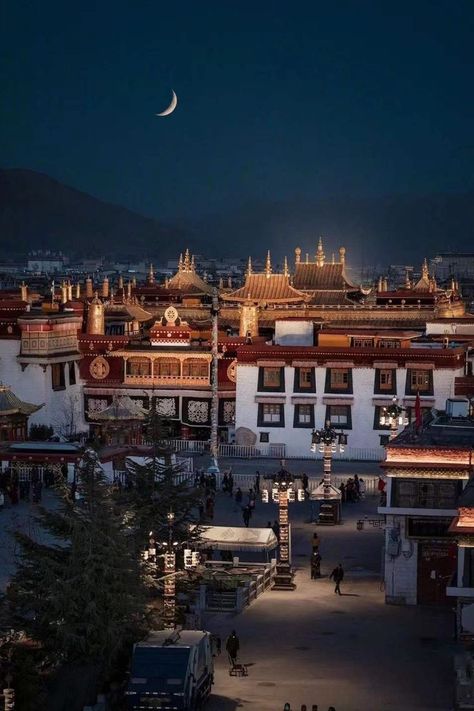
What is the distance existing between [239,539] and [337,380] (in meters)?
20.1

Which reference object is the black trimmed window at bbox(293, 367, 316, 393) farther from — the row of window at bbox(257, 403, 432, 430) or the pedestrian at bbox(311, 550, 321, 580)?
the pedestrian at bbox(311, 550, 321, 580)

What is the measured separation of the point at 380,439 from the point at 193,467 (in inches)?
279

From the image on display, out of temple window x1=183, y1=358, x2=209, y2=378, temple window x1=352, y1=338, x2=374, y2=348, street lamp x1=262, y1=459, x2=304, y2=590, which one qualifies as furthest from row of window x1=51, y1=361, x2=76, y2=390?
street lamp x1=262, y1=459, x2=304, y2=590

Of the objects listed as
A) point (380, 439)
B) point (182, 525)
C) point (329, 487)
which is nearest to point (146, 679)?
point (182, 525)

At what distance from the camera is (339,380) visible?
203 ft

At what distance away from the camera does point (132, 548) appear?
32844 mm

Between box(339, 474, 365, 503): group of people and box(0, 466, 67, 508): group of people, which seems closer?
box(0, 466, 67, 508): group of people

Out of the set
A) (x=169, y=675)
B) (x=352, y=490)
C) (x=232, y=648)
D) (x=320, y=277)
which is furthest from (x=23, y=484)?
(x=320, y=277)

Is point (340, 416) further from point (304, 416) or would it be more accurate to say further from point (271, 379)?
point (271, 379)

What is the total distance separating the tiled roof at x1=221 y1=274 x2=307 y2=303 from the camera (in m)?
85.5

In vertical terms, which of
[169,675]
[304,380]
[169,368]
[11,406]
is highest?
[169,368]

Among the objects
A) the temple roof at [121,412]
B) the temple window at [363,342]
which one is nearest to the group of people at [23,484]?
the temple roof at [121,412]

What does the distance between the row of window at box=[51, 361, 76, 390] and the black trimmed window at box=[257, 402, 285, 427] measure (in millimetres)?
9014

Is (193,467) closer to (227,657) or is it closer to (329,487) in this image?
(329,487)
